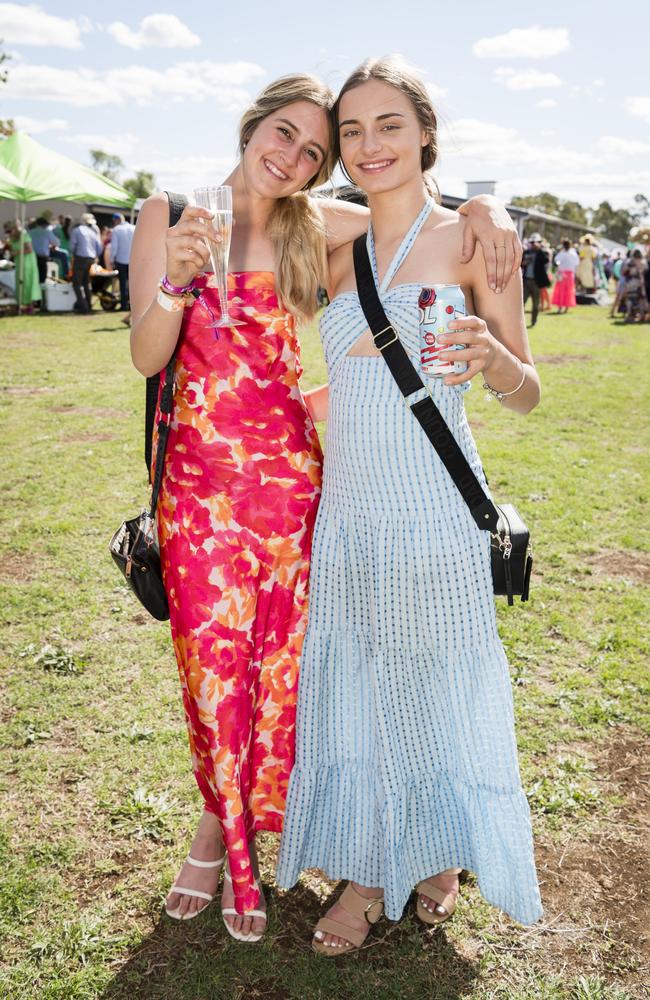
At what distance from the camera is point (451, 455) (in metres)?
2.21

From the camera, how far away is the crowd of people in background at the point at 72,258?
1758 centimetres

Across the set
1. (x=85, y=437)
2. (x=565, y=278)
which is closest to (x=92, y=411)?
(x=85, y=437)

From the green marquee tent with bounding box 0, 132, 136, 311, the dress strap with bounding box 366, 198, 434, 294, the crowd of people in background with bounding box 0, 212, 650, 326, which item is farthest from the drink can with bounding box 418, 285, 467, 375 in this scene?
the green marquee tent with bounding box 0, 132, 136, 311

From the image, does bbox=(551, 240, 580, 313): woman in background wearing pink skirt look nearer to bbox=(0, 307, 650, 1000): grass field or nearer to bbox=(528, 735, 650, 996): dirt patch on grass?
bbox=(0, 307, 650, 1000): grass field

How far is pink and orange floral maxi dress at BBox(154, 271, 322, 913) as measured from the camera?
2.40 meters

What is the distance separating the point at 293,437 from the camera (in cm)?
249

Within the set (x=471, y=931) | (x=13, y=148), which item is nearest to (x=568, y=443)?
(x=471, y=931)

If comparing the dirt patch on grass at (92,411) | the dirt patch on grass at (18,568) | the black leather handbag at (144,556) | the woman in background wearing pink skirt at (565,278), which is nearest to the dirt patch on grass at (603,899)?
the black leather handbag at (144,556)

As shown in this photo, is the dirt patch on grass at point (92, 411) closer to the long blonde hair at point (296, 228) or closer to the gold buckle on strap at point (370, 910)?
the long blonde hair at point (296, 228)

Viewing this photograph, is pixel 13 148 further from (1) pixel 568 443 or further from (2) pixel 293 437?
(2) pixel 293 437

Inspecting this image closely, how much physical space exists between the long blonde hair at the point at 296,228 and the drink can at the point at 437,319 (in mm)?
751

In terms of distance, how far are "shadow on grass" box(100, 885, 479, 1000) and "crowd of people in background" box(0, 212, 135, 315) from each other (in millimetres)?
15783

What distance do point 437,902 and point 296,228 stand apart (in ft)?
7.10

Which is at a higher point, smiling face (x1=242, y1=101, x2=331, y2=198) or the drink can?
smiling face (x1=242, y1=101, x2=331, y2=198)
